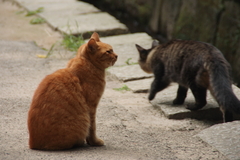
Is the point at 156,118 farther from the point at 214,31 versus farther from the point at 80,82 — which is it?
the point at 214,31

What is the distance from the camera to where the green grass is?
5281 millimetres

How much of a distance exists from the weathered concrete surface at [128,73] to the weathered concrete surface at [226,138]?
63.8 inches

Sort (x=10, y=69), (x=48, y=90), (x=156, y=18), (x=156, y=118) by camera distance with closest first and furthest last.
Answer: (x=48, y=90) < (x=156, y=118) < (x=10, y=69) < (x=156, y=18)

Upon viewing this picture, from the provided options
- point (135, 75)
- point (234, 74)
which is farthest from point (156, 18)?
point (135, 75)

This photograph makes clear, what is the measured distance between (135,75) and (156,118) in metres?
1.11

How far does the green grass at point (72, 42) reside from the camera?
5.28 m

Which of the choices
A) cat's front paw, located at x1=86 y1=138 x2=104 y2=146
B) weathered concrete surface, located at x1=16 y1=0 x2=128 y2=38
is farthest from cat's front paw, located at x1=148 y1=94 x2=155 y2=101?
weathered concrete surface, located at x1=16 y1=0 x2=128 y2=38

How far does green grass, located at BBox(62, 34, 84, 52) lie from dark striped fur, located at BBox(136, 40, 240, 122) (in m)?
1.53

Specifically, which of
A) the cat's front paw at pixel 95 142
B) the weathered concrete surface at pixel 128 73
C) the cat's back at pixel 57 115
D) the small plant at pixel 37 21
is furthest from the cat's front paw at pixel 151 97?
the small plant at pixel 37 21

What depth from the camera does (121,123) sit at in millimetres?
3297

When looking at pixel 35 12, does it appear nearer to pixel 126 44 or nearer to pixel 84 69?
pixel 126 44

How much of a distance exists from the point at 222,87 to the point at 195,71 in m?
0.37

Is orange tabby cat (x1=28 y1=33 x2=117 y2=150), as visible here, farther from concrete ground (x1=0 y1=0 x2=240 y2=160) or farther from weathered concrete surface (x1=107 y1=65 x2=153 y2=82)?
weathered concrete surface (x1=107 y1=65 x2=153 y2=82)

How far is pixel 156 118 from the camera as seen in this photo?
139 inches
